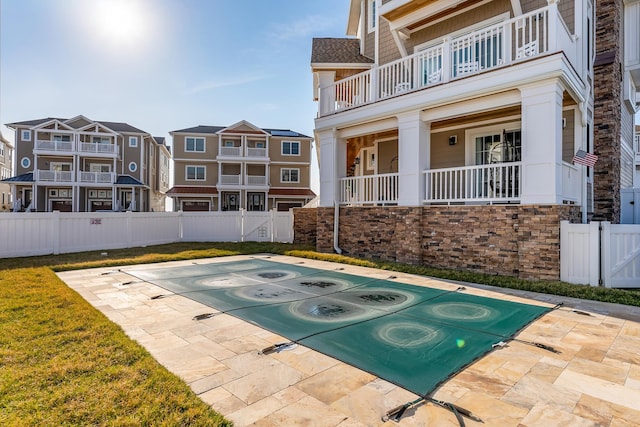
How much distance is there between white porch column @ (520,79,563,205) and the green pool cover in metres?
2.69

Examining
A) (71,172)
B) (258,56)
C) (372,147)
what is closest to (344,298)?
(372,147)

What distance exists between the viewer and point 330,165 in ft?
36.0

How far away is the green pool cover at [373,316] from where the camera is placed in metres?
3.42

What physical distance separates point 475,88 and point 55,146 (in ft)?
112

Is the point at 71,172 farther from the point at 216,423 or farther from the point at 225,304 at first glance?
the point at 216,423

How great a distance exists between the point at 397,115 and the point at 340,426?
8.14 meters

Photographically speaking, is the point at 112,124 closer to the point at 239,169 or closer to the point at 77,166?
the point at 77,166

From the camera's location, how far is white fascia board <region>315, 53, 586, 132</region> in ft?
22.3

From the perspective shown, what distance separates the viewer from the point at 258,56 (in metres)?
13.3

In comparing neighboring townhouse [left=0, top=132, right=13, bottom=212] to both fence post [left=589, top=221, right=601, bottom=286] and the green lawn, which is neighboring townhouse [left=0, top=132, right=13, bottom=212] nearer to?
the green lawn

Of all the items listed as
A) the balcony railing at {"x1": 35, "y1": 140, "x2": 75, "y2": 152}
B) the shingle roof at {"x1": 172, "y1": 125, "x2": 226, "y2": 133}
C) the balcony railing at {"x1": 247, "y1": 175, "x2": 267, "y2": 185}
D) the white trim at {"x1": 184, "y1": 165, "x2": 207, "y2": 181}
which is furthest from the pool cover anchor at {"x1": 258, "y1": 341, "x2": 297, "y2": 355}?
the balcony railing at {"x1": 35, "y1": 140, "x2": 75, "y2": 152}

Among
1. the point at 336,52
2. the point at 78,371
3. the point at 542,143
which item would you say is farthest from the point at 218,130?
the point at 78,371

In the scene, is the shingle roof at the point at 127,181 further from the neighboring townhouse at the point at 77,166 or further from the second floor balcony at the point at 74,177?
the second floor balcony at the point at 74,177

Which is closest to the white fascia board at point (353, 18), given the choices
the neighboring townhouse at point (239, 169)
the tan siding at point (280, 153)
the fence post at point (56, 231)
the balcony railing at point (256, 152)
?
the fence post at point (56, 231)
